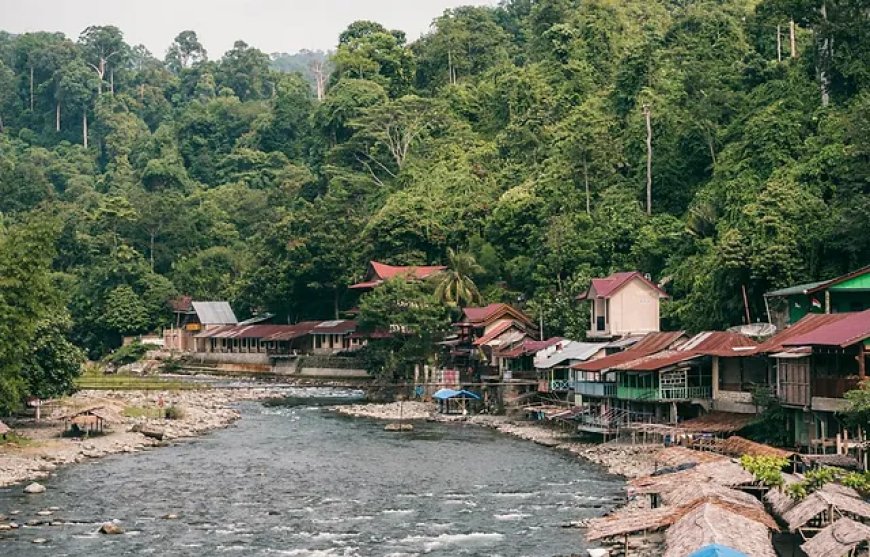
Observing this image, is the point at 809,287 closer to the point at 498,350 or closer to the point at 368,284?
the point at 498,350

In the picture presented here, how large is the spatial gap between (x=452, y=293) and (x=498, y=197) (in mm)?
15020

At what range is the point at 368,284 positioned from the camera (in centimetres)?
9881

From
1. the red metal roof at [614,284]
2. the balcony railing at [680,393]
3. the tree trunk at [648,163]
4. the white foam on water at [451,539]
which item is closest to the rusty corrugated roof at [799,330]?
the balcony railing at [680,393]

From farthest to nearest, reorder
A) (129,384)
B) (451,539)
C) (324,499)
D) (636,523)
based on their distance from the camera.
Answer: (129,384), (324,499), (451,539), (636,523)

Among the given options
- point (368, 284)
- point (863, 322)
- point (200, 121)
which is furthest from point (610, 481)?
point (200, 121)

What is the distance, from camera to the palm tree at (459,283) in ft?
292

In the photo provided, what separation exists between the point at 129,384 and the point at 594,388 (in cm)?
4361

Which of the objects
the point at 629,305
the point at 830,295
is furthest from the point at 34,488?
the point at 629,305

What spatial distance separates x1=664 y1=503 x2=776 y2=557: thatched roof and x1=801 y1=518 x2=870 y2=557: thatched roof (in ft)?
3.38

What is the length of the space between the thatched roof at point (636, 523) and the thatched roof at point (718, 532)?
0.63 metres

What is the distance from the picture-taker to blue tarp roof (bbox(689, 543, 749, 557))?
84.6 feet

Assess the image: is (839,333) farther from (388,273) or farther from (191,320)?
(191,320)

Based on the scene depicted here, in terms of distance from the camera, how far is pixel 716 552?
84.8ft

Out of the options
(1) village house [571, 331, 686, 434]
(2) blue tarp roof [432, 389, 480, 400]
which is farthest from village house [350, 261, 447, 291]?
(1) village house [571, 331, 686, 434]
